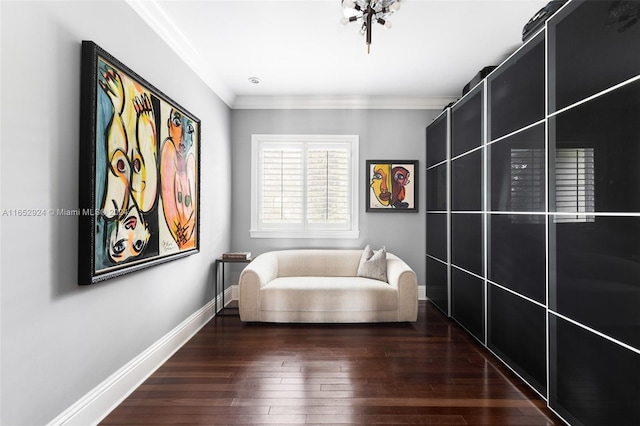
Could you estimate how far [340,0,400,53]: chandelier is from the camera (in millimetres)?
2359

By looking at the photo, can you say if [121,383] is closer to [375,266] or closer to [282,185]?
[375,266]

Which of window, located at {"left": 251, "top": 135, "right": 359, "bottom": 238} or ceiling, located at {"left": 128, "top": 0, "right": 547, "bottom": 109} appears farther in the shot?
window, located at {"left": 251, "top": 135, "right": 359, "bottom": 238}

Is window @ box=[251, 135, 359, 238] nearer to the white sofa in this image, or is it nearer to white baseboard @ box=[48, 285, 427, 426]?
the white sofa

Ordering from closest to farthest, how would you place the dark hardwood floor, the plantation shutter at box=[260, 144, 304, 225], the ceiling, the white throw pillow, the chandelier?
1. the dark hardwood floor
2. the chandelier
3. the ceiling
4. the white throw pillow
5. the plantation shutter at box=[260, 144, 304, 225]

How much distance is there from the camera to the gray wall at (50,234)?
1.44m

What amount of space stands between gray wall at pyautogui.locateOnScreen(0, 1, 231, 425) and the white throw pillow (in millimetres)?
2480

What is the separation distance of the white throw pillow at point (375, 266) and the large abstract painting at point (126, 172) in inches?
81.1

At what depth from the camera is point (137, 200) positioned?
2.28 metres

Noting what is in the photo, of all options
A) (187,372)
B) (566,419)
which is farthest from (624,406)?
(187,372)

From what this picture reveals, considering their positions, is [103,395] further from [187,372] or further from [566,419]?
[566,419]

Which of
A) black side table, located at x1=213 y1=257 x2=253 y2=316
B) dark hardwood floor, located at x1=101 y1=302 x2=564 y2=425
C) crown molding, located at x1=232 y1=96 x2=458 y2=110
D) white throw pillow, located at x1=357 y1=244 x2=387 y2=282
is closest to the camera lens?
dark hardwood floor, located at x1=101 y1=302 x2=564 y2=425

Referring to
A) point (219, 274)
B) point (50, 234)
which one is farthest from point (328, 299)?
point (50, 234)

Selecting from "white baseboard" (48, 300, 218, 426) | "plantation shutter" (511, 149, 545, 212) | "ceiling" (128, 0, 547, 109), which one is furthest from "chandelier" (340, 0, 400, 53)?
"white baseboard" (48, 300, 218, 426)

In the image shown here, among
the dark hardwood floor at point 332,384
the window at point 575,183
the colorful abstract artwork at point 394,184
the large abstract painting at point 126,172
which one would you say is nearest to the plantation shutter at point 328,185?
the colorful abstract artwork at point 394,184
